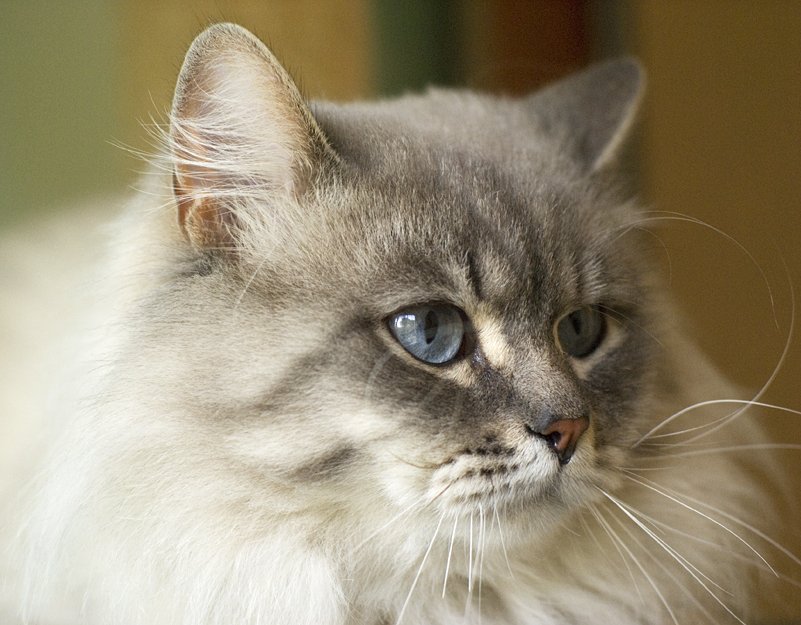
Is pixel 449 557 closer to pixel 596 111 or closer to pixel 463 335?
pixel 463 335

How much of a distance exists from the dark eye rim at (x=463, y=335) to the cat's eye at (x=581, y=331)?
6.8 inches

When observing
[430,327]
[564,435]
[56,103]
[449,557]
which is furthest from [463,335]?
[56,103]

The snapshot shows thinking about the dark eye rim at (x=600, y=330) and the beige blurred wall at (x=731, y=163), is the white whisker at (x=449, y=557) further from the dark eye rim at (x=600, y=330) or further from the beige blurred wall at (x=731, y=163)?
the beige blurred wall at (x=731, y=163)

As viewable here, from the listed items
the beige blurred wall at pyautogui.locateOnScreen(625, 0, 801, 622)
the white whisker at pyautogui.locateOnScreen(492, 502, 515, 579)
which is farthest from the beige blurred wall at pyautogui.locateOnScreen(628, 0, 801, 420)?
the white whisker at pyautogui.locateOnScreen(492, 502, 515, 579)

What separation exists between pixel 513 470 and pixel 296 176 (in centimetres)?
52

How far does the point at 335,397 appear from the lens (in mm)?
1123

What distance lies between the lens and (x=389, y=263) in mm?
1177

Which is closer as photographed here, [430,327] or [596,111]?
[430,327]

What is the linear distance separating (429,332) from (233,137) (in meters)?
0.40

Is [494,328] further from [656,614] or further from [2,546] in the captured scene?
[2,546]

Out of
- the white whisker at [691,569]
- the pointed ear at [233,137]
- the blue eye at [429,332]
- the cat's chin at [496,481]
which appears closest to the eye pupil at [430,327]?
the blue eye at [429,332]

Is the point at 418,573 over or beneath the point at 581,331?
beneath

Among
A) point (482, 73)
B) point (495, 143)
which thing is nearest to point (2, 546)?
point (495, 143)

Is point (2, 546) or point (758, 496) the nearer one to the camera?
point (2, 546)
